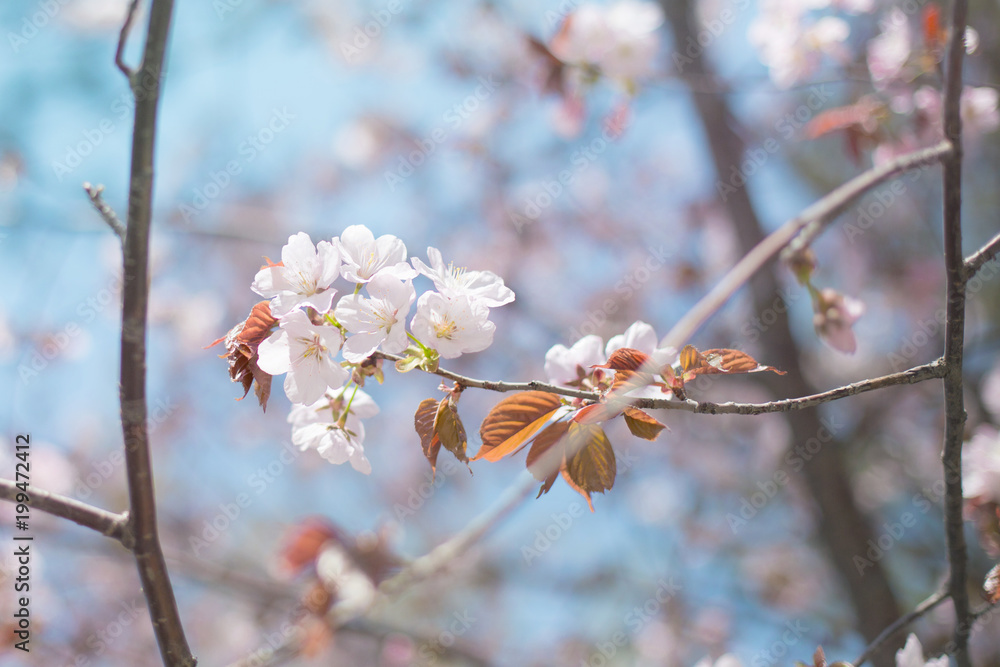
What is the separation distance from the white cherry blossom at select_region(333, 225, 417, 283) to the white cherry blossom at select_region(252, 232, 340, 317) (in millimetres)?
13

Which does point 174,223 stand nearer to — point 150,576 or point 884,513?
point 150,576

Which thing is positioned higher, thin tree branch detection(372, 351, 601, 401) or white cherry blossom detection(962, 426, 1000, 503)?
white cherry blossom detection(962, 426, 1000, 503)

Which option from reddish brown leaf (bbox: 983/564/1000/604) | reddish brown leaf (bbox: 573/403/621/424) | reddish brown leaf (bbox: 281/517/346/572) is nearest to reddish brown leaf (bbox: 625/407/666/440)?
reddish brown leaf (bbox: 573/403/621/424)

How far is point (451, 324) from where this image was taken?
22.2 inches

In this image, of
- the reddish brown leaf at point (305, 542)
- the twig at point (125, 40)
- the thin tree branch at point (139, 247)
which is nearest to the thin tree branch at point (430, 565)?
the reddish brown leaf at point (305, 542)

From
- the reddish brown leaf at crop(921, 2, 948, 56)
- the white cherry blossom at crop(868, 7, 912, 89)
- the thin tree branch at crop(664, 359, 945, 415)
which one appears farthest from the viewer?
the white cherry blossom at crop(868, 7, 912, 89)

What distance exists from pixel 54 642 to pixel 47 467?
60 cm

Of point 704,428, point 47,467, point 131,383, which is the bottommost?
point 131,383

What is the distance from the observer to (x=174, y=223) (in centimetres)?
209

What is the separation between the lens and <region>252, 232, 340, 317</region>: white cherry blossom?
0.56 m

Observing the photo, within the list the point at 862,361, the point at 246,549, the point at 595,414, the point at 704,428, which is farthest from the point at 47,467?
the point at 862,361

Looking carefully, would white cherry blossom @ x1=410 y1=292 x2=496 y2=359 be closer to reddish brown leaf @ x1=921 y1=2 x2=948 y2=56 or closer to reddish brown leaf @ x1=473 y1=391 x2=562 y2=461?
reddish brown leaf @ x1=473 y1=391 x2=562 y2=461

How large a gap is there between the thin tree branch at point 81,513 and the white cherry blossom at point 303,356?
0.19 m

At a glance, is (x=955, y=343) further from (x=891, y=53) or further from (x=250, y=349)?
(x=891, y=53)
